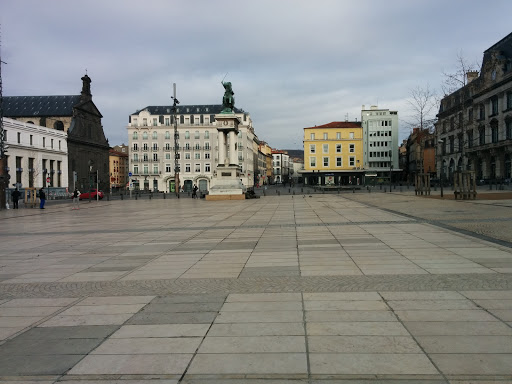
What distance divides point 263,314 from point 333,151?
94.0 metres

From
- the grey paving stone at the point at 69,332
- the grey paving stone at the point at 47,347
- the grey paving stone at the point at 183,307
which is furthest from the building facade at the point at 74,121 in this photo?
the grey paving stone at the point at 47,347

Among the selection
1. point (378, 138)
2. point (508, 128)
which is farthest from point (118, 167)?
point (508, 128)

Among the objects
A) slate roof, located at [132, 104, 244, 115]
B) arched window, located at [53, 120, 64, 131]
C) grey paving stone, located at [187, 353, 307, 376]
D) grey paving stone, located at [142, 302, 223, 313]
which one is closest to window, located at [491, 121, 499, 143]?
slate roof, located at [132, 104, 244, 115]

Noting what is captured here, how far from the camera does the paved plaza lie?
11.3 feet

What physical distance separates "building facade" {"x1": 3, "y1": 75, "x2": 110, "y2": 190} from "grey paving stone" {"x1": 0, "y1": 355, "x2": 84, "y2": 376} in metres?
81.5

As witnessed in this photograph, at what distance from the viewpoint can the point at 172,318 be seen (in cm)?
480

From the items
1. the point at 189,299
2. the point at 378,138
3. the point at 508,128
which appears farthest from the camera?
the point at 378,138

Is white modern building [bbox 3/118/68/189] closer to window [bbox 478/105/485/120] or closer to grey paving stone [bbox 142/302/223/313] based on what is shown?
grey paving stone [bbox 142/302/223/313]

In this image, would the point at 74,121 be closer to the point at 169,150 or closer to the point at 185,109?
the point at 169,150

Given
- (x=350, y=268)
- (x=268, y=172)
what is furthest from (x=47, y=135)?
(x=268, y=172)

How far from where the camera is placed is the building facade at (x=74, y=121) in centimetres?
8181

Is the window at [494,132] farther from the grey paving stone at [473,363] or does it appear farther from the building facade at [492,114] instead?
the grey paving stone at [473,363]

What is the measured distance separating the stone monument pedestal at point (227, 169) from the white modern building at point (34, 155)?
31695mm

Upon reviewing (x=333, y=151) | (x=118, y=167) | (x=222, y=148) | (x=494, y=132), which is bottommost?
(x=222, y=148)
